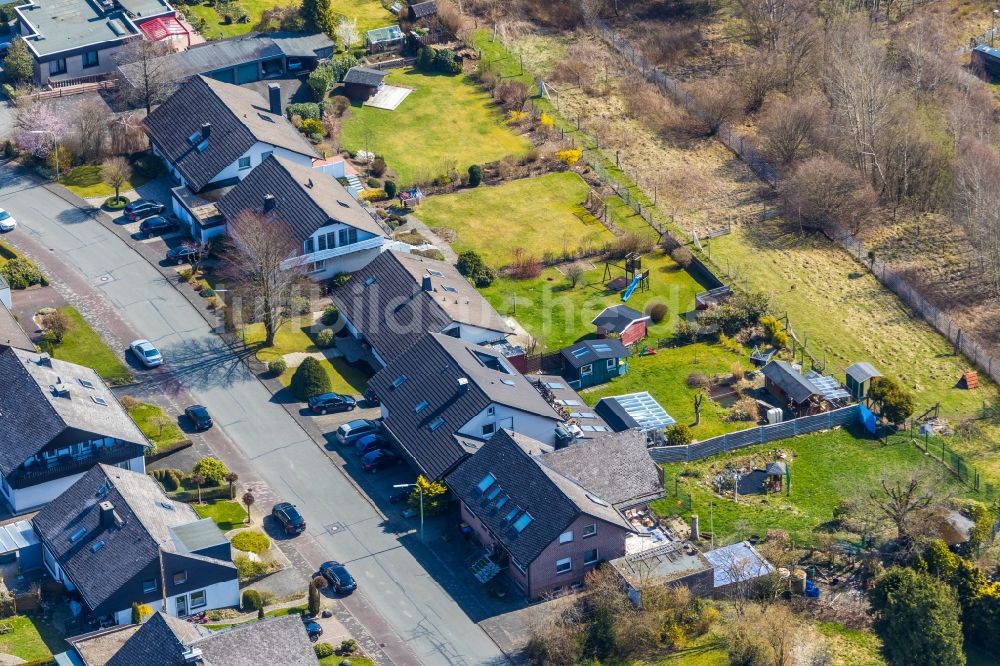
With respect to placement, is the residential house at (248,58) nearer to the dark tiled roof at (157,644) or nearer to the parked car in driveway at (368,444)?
the parked car in driveway at (368,444)

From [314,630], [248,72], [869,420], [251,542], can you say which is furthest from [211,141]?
[869,420]

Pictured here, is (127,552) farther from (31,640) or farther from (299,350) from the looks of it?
(299,350)

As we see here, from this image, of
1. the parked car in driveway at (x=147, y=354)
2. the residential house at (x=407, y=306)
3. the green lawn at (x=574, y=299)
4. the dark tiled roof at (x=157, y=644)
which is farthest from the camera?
the green lawn at (x=574, y=299)

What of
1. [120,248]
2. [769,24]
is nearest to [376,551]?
[120,248]

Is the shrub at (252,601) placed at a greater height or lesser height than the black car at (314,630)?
greater

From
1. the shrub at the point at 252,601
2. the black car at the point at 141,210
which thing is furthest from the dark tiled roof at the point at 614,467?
the black car at the point at 141,210

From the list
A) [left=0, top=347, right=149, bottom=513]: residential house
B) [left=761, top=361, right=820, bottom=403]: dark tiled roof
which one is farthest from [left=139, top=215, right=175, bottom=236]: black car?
[left=761, top=361, right=820, bottom=403]: dark tiled roof
